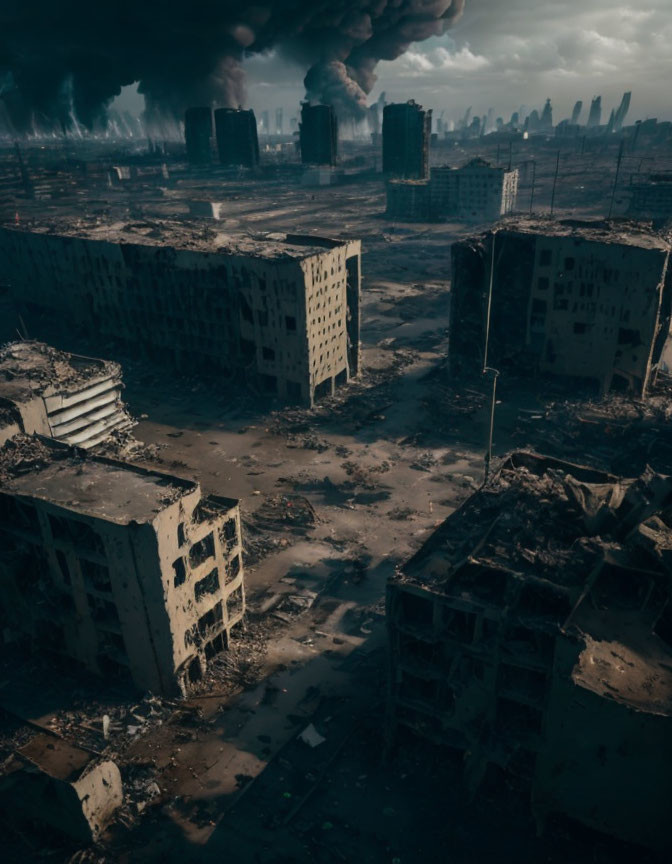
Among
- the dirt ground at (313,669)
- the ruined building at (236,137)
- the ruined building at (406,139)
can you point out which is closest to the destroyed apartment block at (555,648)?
the dirt ground at (313,669)

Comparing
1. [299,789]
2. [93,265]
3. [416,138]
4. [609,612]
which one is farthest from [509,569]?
[416,138]

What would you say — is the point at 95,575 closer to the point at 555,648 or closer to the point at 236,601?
the point at 236,601

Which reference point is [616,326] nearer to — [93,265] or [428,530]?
[428,530]

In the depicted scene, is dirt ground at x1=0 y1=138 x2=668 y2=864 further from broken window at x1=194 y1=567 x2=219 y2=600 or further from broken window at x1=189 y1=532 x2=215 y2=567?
broken window at x1=189 y1=532 x2=215 y2=567

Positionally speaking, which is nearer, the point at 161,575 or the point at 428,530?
the point at 161,575

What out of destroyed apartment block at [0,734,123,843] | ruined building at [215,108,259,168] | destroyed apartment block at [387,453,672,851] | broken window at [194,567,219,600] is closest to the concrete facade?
ruined building at [215,108,259,168]

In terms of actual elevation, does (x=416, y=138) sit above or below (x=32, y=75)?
below
